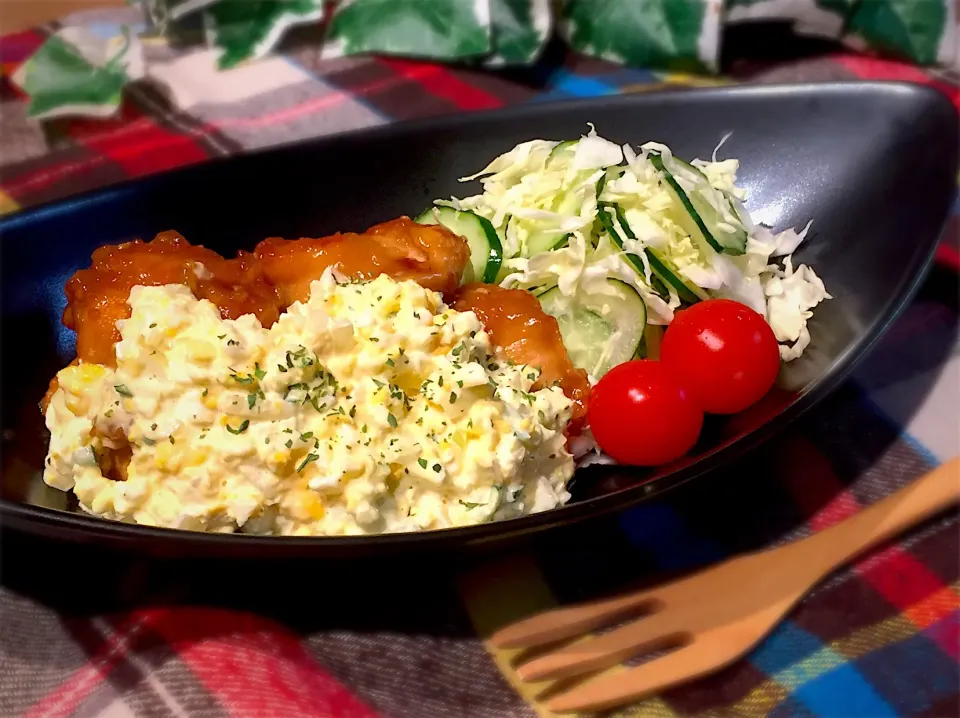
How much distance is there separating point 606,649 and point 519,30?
99.3 inches

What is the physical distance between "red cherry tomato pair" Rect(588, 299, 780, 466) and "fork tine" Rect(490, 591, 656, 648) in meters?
0.29

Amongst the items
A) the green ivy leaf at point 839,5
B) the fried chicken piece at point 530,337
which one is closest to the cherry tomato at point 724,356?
the fried chicken piece at point 530,337

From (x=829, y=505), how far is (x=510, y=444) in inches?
31.5

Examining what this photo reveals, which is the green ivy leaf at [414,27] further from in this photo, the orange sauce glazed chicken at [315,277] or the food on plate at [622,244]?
the orange sauce glazed chicken at [315,277]

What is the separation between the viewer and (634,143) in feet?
7.50

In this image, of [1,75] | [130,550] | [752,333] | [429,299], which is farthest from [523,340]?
[1,75]

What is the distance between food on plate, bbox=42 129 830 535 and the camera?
144 cm

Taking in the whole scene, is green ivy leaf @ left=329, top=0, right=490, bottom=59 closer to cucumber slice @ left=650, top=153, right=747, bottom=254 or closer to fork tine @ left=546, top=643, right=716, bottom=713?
cucumber slice @ left=650, top=153, right=747, bottom=254

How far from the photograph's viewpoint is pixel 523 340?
173 cm

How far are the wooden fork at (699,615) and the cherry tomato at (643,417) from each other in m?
0.26

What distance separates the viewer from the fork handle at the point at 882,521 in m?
1.65

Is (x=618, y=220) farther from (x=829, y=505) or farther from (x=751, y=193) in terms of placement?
(x=829, y=505)

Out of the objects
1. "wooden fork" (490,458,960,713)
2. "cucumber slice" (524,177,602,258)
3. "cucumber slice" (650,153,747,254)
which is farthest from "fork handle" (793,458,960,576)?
"cucumber slice" (524,177,602,258)

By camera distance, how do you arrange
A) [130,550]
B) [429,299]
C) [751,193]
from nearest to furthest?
[130,550] → [429,299] → [751,193]
